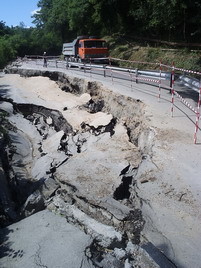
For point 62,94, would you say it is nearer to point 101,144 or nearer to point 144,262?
point 101,144

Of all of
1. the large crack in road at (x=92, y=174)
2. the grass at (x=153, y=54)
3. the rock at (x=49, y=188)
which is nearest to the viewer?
the large crack in road at (x=92, y=174)

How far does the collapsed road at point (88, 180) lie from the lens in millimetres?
5086

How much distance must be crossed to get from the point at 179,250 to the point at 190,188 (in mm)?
1621

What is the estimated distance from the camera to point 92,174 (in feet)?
24.7

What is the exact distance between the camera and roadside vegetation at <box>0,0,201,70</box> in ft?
62.7

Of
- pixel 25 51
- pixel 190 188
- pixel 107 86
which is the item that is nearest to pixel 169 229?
pixel 190 188

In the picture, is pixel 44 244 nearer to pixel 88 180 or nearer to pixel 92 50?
pixel 88 180

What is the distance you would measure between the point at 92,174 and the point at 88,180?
1.05ft

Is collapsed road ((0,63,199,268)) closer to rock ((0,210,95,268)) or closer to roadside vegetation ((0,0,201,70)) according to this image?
rock ((0,210,95,268))

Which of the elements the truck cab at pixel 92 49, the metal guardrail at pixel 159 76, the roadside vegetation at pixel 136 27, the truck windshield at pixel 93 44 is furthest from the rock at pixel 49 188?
the truck windshield at pixel 93 44

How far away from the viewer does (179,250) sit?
4398 millimetres

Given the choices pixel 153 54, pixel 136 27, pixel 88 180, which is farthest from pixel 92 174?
pixel 136 27

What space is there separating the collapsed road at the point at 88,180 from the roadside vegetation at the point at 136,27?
737cm

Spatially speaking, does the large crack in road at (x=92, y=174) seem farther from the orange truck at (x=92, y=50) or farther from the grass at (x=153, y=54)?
the orange truck at (x=92, y=50)
